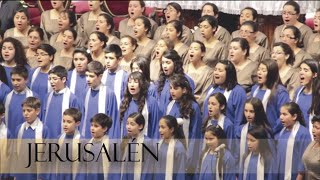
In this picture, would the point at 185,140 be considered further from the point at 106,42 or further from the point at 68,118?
the point at 106,42

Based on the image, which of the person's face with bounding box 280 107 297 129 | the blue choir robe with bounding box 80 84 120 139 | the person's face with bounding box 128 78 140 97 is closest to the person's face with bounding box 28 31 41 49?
the blue choir robe with bounding box 80 84 120 139

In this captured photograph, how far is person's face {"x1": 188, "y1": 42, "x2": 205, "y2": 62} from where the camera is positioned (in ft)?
41.4

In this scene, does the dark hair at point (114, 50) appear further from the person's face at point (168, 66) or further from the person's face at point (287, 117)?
the person's face at point (287, 117)

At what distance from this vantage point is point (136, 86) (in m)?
11.9

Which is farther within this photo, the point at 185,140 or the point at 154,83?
the point at 154,83

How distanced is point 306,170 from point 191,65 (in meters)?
2.29

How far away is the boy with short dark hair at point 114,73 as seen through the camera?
12594mm

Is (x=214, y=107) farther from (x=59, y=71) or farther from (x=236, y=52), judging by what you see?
(x=59, y=71)

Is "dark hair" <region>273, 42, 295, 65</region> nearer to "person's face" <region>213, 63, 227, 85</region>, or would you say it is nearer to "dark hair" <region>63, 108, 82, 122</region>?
"person's face" <region>213, 63, 227, 85</region>

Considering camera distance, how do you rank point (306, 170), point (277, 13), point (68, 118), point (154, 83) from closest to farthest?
point (306, 170) → point (68, 118) → point (154, 83) → point (277, 13)

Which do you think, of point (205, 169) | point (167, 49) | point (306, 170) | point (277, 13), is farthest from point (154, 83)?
point (277, 13)

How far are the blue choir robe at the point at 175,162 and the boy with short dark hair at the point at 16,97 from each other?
1.47m

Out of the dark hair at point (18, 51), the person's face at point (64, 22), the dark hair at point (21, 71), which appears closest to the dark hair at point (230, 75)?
the dark hair at point (21, 71)

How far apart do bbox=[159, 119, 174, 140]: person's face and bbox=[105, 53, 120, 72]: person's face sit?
53.9 inches
